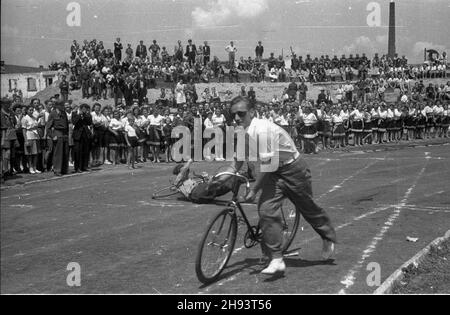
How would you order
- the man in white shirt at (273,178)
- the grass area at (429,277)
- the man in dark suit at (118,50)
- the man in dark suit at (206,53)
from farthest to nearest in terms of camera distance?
the man in dark suit at (206,53) < the man in dark suit at (118,50) < the man in white shirt at (273,178) < the grass area at (429,277)

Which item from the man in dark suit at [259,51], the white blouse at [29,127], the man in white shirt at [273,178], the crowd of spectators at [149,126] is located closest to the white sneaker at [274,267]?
the man in white shirt at [273,178]

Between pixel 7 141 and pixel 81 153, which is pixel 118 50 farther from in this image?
pixel 7 141

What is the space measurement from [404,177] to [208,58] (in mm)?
18119

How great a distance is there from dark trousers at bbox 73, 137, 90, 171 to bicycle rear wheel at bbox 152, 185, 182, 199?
4.30 meters

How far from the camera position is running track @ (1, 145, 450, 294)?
643cm

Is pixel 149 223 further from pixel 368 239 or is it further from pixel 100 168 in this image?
pixel 100 168

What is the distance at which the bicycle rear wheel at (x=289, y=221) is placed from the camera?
7.55 m

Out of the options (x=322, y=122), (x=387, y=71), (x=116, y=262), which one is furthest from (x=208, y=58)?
(x=116, y=262)

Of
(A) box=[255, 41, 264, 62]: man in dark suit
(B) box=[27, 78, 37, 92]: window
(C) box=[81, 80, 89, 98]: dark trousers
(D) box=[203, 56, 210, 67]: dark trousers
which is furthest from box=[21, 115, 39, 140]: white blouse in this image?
(B) box=[27, 78, 37, 92]: window

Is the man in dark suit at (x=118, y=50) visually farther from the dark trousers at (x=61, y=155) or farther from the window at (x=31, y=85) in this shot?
the window at (x=31, y=85)

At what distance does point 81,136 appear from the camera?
53.3 ft

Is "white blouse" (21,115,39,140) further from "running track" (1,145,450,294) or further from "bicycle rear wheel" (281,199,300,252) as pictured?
"bicycle rear wheel" (281,199,300,252)

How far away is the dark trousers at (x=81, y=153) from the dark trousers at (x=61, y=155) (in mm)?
552

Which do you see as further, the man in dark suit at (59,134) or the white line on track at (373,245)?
the man in dark suit at (59,134)
